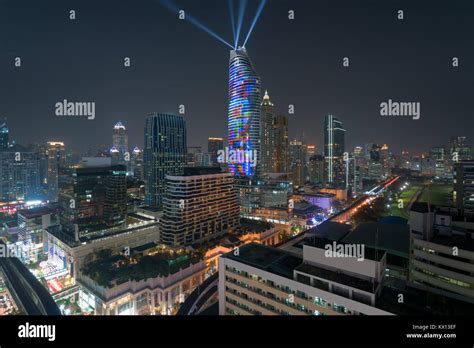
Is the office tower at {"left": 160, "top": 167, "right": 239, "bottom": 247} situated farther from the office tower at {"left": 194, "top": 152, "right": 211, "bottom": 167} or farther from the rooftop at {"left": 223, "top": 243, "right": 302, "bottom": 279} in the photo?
the office tower at {"left": 194, "top": 152, "right": 211, "bottom": 167}

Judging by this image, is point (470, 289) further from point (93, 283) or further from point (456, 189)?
point (456, 189)

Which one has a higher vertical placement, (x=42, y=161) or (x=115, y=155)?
(x=115, y=155)

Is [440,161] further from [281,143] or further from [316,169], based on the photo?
[281,143]

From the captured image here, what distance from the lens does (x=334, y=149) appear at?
42.6 m

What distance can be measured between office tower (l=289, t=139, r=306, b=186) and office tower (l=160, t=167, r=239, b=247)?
24435mm

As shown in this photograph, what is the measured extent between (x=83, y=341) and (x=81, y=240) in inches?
517

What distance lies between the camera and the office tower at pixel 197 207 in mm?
12750

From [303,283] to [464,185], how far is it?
15825mm

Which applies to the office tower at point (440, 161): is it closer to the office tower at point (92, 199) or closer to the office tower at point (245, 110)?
the office tower at point (245, 110)

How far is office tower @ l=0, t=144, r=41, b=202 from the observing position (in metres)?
19.5

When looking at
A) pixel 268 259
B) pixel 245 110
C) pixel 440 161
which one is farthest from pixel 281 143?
pixel 268 259

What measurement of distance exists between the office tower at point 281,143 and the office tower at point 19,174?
98.6 feet

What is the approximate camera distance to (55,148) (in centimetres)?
2514

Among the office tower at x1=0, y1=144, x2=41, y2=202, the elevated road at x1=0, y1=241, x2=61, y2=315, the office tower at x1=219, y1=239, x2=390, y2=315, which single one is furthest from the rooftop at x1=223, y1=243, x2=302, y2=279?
the office tower at x1=0, y1=144, x2=41, y2=202
